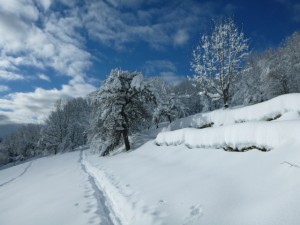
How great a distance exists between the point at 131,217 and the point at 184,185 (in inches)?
81.9

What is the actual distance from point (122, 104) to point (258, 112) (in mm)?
12334

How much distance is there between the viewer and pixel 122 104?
23938mm

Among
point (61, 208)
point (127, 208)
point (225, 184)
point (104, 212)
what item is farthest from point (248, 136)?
point (61, 208)

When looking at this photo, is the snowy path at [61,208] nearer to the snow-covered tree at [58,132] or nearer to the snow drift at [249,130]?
the snow drift at [249,130]

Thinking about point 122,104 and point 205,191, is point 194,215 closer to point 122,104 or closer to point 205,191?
point 205,191

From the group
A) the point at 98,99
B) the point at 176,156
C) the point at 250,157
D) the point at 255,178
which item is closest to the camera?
the point at 255,178

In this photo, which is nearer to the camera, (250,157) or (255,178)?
(255,178)

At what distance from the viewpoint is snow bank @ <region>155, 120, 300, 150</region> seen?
23.1 ft

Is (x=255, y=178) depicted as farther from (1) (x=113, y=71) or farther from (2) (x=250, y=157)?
(1) (x=113, y=71)

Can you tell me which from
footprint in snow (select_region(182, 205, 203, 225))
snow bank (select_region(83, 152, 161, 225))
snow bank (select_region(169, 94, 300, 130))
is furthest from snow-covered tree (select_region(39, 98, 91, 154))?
footprint in snow (select_region(182, 205, 203, 225))

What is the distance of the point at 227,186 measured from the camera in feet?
22.0

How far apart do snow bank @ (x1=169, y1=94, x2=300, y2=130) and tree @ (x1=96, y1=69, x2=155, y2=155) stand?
550 centimetres

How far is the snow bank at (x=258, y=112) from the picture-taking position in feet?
43.6


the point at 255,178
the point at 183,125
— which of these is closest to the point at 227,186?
the point at 255,178
